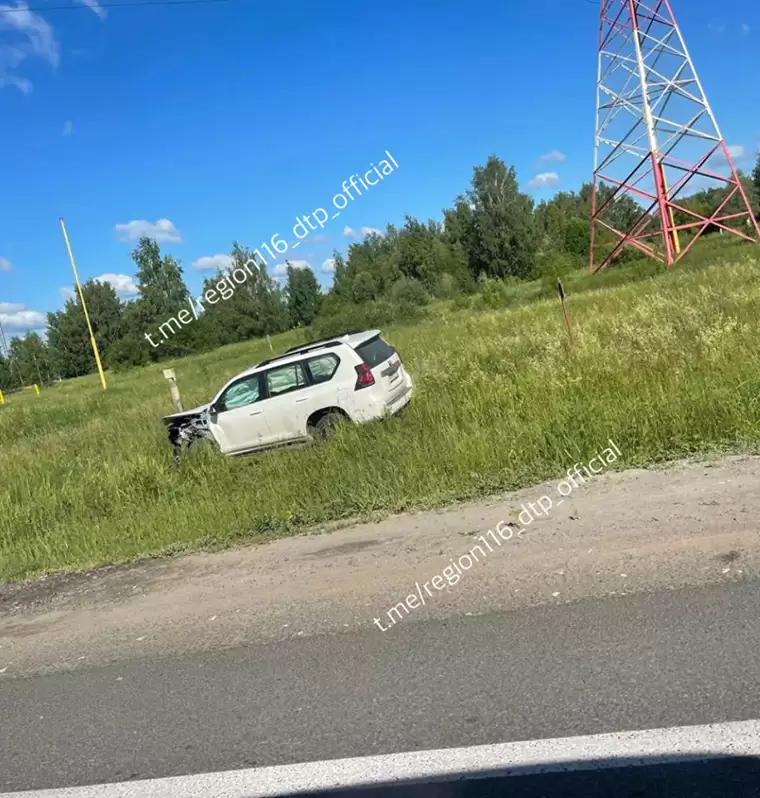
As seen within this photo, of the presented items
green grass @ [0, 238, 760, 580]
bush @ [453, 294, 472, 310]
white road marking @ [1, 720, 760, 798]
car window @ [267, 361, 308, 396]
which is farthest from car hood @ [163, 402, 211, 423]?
bush @ [453, 294, 472, 310]

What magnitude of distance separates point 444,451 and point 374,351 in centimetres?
376

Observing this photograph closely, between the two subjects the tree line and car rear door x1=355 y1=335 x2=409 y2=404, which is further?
the tree line

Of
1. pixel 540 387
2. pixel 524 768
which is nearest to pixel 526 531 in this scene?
pixel 524 768

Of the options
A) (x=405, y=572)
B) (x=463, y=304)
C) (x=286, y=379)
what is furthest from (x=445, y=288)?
(x=405, y=572)

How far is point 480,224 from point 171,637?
7315cm

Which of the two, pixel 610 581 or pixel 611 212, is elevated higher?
pixel 611 212

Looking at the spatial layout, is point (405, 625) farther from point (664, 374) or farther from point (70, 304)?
point (70, 304)

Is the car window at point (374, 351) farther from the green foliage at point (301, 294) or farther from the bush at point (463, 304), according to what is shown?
the green foliage at point (301, 294)

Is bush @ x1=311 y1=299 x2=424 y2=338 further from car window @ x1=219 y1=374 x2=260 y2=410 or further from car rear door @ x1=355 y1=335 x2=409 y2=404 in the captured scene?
car rear door @ x1=355 y1=335 x2=409 y2=404

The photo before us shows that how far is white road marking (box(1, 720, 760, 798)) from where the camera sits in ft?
8.62

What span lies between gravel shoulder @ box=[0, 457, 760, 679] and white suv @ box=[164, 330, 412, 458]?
13.8 ft

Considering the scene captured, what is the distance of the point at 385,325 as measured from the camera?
125 ft

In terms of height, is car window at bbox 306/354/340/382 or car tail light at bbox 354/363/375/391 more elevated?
car window at bbox 306/354/340/382

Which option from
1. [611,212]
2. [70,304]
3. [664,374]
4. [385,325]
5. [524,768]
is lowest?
[524,768]
